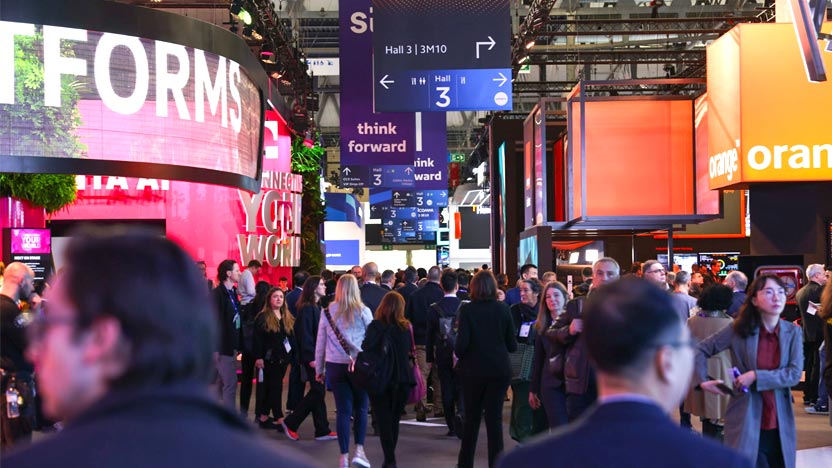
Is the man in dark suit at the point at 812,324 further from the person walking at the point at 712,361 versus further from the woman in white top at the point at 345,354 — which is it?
the woman in white top at the point at 345,354

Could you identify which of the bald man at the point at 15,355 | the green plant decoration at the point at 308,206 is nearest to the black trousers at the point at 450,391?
the bald man at the point at 15,355

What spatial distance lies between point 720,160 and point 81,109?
28.6 ft

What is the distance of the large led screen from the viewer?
956cm

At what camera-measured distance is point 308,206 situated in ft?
78.5

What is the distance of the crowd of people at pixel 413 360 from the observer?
1282 mm

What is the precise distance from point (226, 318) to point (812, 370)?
21.5ft

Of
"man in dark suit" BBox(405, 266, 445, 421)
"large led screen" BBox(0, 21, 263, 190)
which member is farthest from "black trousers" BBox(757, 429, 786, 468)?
"large led screen" BBox(0, 21, 263, 190)

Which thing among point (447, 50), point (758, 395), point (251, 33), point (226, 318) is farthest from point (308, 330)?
point (251, 33)

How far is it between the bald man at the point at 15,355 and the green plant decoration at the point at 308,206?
53.8 ft

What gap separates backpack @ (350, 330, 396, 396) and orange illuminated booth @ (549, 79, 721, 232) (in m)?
9.74

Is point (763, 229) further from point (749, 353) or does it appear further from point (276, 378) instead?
point (749, 353)

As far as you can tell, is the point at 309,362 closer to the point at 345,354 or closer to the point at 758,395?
the point at 345,354

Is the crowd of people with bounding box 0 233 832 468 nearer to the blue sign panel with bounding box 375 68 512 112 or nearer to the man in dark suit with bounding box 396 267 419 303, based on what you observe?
the man in dark suit with bounding box 396 267 419 303

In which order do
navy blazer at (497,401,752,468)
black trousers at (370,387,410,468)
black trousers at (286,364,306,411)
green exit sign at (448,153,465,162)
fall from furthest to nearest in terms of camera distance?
green exit sign at (448,153,465,162), black trousers at (286,364,306,411), black trousers at (370,387,410,468), navy blazer at (497,401,752,468)
